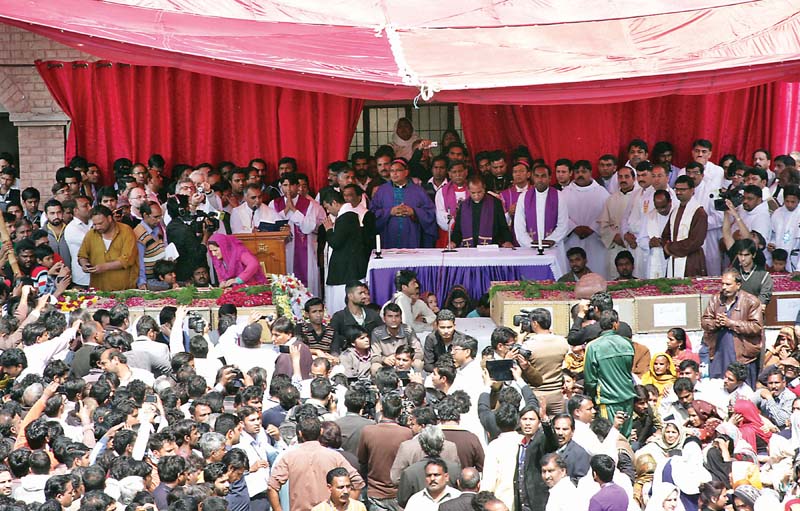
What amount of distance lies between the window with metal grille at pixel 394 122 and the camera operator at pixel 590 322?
241 inches

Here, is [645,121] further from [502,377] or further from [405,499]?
[405,499]

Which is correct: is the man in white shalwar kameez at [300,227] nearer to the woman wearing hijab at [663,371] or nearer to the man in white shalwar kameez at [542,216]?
the man in white shalwar kameez at [542,216]

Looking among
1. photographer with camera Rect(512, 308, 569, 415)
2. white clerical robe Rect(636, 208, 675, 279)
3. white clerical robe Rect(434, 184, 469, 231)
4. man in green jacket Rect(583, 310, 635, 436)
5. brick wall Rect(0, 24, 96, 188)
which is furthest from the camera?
brick wall Rect(0, 24, 96, 188)

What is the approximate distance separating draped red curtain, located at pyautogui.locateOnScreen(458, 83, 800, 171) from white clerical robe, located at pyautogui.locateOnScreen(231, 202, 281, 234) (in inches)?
102

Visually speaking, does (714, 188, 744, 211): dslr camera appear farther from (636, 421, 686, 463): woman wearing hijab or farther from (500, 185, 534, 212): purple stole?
(636, 421, 686, 463): woman wearing hijab

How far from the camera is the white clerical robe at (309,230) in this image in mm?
15719

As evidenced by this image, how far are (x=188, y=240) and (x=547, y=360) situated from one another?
4.78 meters

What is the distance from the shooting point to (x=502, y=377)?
10.0m

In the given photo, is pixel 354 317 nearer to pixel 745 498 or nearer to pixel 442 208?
pixel 442 208

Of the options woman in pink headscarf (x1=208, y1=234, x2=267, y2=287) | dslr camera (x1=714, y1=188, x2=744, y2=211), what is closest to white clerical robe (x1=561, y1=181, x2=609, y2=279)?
dslr camera (x1=714, y1=188, x2=744, y2=211)

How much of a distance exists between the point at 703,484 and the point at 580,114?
8292 millimetres

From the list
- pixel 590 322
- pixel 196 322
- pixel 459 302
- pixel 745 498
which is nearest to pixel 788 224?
pixel 459 302

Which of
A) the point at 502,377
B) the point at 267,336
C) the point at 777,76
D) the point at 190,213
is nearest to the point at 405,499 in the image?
the point at 502,377

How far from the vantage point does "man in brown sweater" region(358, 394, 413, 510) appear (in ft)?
30.4
